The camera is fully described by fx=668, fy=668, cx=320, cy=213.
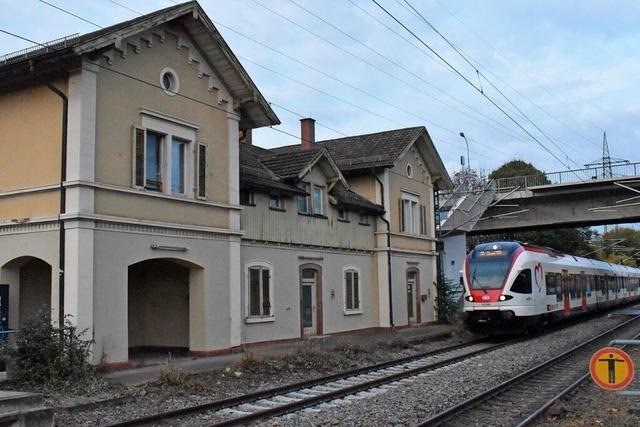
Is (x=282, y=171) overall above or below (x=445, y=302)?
above

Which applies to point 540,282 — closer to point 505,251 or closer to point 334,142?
point 505,251

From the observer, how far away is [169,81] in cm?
1630

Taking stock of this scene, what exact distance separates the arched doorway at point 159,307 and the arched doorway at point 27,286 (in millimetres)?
2734

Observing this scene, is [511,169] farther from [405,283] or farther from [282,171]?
[282,171]

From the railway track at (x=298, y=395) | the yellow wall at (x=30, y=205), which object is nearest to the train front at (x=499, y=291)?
the railway track at (x=298, y=395)

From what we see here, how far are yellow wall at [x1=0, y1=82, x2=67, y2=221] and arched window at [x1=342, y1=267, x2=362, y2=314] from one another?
12.0 meters

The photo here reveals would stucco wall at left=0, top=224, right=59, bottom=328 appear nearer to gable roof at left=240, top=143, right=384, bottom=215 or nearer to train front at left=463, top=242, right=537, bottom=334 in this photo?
gable roof at left=240, top=143, right=384, bottom=215

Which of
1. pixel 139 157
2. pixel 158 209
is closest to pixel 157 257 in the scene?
pixel 158 209

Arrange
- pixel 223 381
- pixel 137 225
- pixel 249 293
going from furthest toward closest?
pixel 249 293
pixel 137 225
pixel 223 381

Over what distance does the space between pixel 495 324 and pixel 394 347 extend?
3.95m

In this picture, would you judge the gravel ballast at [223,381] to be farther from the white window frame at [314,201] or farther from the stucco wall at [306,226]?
the white window frame at [314,201]

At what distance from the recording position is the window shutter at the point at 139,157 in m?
14.9

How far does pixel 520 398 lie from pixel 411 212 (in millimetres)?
17598

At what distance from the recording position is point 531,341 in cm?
2200
